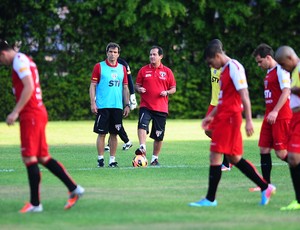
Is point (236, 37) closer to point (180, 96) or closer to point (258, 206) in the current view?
point (180, 96)

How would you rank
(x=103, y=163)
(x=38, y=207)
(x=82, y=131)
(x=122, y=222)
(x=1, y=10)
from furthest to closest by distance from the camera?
1. (x=1, y=10)
2. (x=82, y=131)
3. (x=103, y=163)
4. (x=38, y=207)
5. (x=122, y=222)

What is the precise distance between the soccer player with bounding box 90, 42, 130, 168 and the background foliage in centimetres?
1856

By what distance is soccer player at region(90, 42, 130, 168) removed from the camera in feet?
53.7

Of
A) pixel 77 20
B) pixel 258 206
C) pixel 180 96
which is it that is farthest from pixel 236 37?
pixel 258 206

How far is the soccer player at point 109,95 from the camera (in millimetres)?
16375

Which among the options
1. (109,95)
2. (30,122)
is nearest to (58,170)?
(30,122)

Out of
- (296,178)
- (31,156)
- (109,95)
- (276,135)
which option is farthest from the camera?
(109,95)

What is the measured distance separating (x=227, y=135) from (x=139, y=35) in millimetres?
25414

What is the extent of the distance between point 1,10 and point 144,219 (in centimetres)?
2755

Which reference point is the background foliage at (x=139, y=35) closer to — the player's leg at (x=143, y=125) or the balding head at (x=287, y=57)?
the player's leg at (x=143, y=125)

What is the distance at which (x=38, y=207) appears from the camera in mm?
10359

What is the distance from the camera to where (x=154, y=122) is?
17.2 m

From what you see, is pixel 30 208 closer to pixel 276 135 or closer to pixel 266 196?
pixel 266 196

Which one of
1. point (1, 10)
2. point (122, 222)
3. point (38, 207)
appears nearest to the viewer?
point (122, 222)
